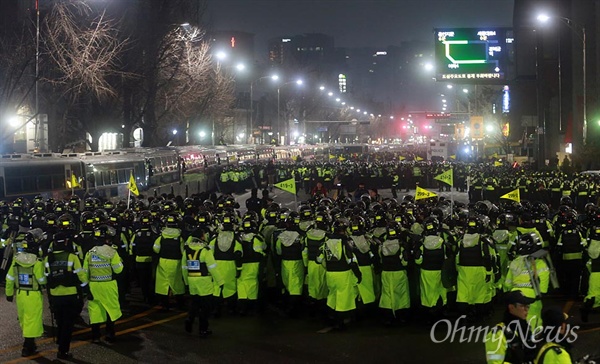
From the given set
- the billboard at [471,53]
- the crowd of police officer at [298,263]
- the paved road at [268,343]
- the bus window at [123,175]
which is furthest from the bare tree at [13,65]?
the paved road at [268,343]

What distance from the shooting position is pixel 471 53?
122 feet

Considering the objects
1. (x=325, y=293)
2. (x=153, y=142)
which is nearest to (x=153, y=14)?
(x=153, y=142)

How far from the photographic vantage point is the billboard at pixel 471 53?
1449 inches

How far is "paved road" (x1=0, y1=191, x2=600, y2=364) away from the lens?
10703 mm

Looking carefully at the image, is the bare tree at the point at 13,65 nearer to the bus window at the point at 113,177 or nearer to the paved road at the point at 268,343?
the bus window at the point at 113,177

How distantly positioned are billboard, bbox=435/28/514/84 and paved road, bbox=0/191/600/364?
24.9m

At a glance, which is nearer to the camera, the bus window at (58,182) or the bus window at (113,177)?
the bus window at (58,182)

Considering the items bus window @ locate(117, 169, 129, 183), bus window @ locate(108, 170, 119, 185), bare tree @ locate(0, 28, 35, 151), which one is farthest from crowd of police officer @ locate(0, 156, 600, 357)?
bus window @ locate(117, 169, 129, 183)

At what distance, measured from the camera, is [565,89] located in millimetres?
57812

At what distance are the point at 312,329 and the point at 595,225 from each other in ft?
15.6

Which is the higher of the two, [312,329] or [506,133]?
[506,133]

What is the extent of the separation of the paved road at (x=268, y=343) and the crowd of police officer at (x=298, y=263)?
28 cm

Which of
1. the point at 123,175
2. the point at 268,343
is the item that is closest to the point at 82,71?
the point at 123,175

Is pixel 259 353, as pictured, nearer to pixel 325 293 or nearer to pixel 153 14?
pixel 325 293
